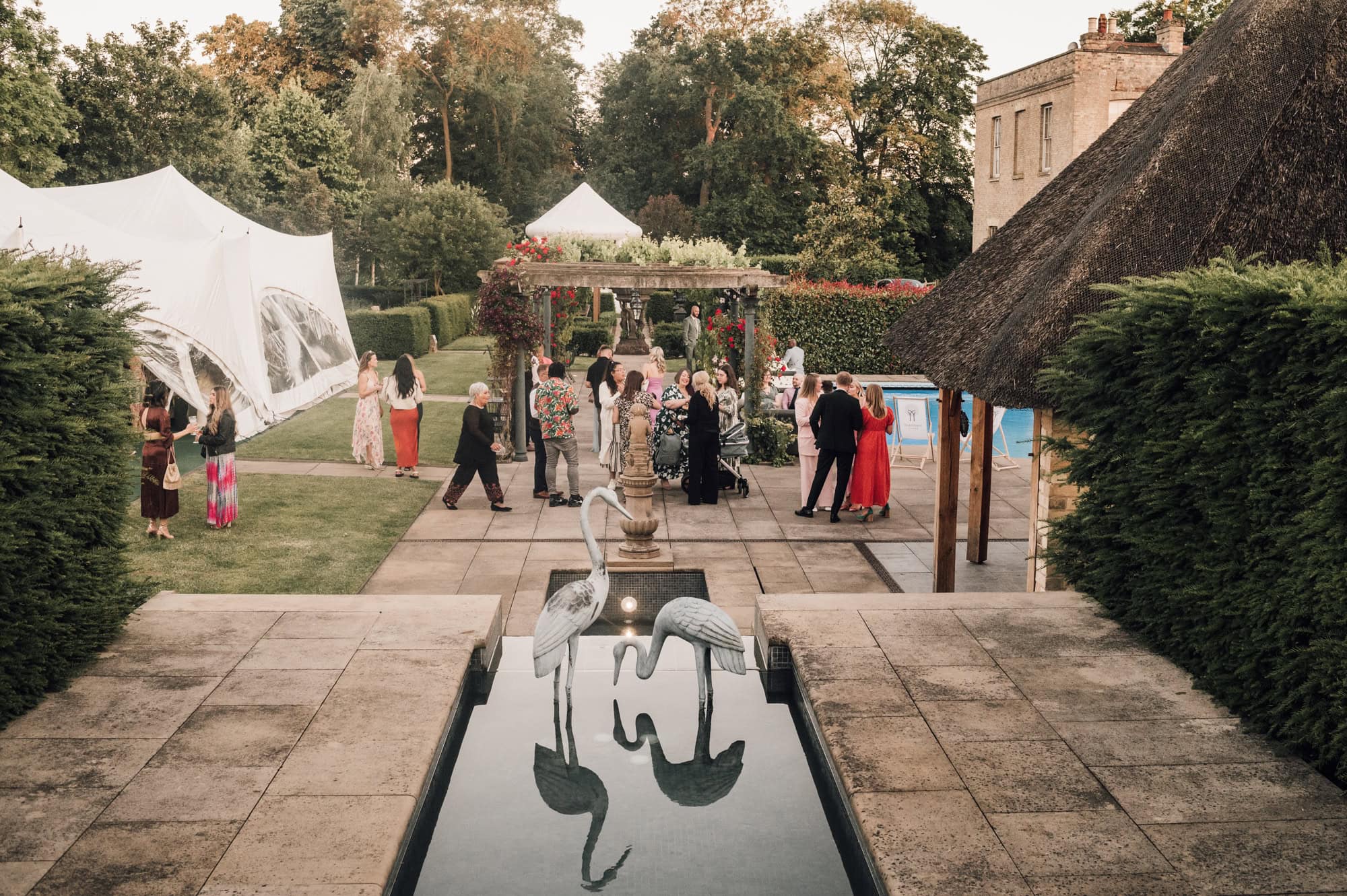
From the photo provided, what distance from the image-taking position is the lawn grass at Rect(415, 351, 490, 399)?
86.7ft

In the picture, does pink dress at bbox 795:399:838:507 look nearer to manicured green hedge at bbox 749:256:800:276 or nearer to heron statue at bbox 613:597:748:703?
heron statue at bbox 613:597:748:703

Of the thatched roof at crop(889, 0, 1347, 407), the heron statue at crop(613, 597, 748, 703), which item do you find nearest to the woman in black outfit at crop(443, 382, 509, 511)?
the thatched roof at crop(889, 0, 1347, 407)

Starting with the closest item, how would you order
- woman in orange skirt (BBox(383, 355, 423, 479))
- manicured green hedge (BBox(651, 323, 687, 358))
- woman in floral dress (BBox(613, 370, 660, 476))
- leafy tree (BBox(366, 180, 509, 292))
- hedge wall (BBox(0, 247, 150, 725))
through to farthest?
hedge wall (BBox(0, 247, 150, 725)) < woman in floral dress (BBox(613, 370, 660, 476)) < woman in orange skirt (BBox(383, 355, 423, 479)) < manicured green hedge (BBox(651, 323, 687, 358)) < leafy tree (BBox(366, 180, 509, 292))

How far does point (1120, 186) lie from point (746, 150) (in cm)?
4189

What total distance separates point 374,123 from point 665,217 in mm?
12874

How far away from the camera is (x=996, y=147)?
37375 millimetres

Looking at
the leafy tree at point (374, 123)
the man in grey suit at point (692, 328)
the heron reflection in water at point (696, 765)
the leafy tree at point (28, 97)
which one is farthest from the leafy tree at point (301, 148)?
the heron reflection in water at point (696, 765)

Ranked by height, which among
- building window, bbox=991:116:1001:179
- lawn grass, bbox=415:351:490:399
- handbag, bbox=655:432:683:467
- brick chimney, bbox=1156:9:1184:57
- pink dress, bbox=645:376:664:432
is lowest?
handbag, bbox=655:432:683:467

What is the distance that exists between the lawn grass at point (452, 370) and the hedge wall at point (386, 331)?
0.63 metres

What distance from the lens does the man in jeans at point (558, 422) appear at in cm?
1422

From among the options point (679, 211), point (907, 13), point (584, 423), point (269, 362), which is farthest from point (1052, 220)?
point (907, 13)

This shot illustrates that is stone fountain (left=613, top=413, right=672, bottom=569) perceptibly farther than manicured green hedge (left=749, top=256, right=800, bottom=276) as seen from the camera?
No

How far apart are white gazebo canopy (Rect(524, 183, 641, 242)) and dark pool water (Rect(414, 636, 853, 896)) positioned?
25.2 metres

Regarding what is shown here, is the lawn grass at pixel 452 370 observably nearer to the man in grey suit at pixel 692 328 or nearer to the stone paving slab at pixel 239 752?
the man in grey suit at pixel 692 328
